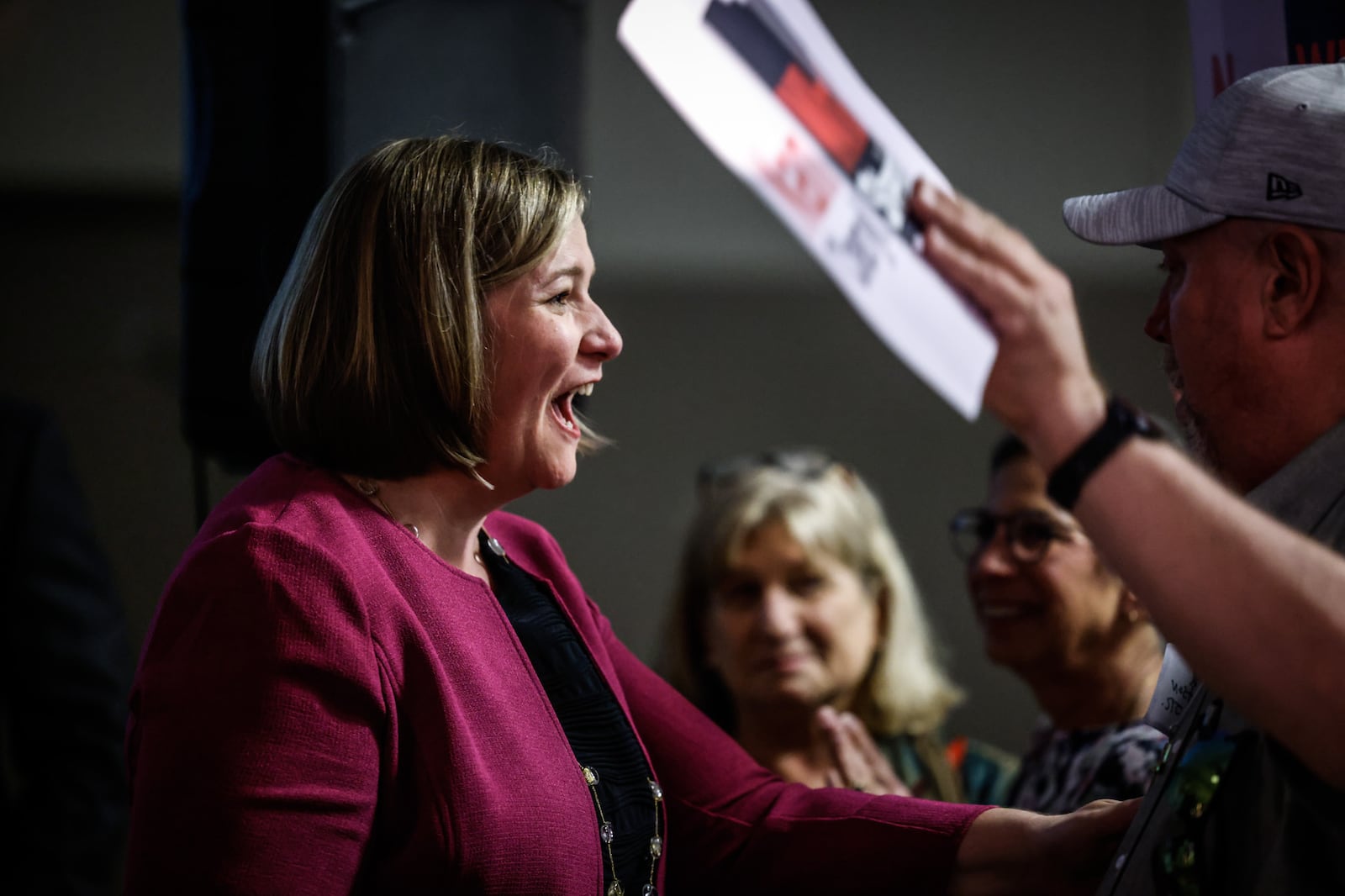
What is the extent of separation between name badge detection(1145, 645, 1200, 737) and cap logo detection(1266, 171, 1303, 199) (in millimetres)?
416

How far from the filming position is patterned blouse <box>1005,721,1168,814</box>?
1.74 meters

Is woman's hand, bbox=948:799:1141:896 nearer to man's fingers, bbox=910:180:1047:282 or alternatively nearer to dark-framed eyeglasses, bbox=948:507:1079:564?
man's fingers, bbox=910:180:1047:282

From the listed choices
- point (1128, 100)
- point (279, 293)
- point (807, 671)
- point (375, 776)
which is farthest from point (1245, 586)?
point (1128, 100)

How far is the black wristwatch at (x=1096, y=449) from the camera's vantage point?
0.81m

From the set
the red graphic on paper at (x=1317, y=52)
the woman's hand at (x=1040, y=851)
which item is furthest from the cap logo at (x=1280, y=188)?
the woman's hand at (x=1040, y=851)

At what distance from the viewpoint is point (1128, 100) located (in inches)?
147

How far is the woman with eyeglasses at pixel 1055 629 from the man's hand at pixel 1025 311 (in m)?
1.18

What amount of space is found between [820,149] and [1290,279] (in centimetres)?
42

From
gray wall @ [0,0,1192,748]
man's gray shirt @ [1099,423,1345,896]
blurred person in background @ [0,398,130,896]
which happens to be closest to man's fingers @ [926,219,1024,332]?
man's gray shirt @ [1099,423,1345,896]

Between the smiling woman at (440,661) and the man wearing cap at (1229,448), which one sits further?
the smiling woman at (440,661)

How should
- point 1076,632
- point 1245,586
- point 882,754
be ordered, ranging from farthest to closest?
point 882,754
point 1076,632
point 1245,586

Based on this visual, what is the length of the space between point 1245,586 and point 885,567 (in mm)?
1849

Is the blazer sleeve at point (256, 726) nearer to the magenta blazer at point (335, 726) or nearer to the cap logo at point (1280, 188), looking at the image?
the magenta blazer at point (335, 726)

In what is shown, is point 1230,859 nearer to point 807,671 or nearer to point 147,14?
point 807,671
